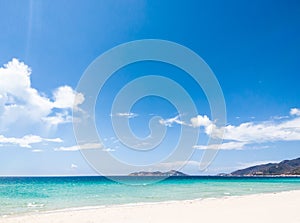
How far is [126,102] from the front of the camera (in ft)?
43.9

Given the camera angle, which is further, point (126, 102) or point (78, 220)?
point (126, 102)

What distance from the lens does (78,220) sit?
33.6 feet

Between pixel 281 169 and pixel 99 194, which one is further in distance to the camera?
pixel 281 169

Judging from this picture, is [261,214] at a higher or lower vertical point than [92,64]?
lower

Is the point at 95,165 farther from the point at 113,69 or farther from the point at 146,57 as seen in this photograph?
the point at 146,57

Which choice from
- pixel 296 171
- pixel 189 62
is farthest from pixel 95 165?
pixel 296 171

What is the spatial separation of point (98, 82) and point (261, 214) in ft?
24.4

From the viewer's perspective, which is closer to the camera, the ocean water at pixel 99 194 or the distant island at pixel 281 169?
the ocean water at pixel 99 194

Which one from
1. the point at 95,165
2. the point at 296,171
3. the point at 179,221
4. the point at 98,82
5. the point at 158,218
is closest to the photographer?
the point at 179,221

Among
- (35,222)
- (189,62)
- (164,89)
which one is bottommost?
(35,222)

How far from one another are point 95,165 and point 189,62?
249 inches

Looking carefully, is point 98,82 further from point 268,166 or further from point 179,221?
point 268,166

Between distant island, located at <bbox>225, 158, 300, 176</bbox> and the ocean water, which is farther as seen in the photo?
distant island, located at <bbox>225, 158, 300, 176</bbox>

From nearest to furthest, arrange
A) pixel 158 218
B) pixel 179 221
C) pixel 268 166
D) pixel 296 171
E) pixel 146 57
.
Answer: pixel 179 221 < pixel 158 218 < pixel 146 57 < pixel 296 171 < pixel 268 166
